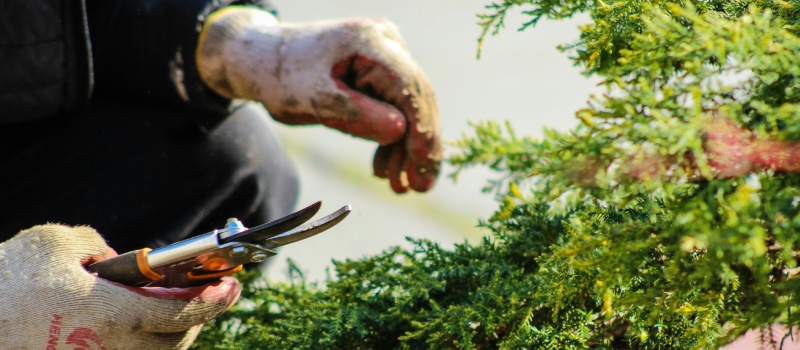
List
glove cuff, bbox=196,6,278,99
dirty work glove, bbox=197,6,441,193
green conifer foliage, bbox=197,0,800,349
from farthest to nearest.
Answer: glove cuff, bbox=196,6,278,99, dirty work glove, bbox=197,6,441,193, green conifer foliage, bbox=197,0,800,349

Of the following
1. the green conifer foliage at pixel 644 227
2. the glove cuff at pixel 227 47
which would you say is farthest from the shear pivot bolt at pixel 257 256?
the glove cuff at pixel 227 47

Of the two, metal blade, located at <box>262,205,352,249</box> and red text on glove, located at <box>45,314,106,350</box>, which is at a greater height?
metal blade, located at <box>262,205,352,249</box>

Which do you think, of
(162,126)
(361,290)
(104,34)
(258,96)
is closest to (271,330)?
(361,290)

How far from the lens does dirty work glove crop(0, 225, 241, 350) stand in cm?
76

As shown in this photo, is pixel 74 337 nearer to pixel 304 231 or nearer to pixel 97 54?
pixel 304 231

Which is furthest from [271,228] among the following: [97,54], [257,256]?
[97,54]

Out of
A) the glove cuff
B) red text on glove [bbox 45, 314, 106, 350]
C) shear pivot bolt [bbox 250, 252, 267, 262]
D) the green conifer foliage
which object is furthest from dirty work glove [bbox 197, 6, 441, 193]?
red text on glove [bbox 45, 314, 106, 350]

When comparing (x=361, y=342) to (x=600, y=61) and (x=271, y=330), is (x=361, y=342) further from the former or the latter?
(x=600, y=61)

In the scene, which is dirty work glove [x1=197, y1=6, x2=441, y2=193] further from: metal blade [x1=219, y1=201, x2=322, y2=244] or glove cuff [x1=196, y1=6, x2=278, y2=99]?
metal blade [x1=219, y1=201, x2=322, y2=244]

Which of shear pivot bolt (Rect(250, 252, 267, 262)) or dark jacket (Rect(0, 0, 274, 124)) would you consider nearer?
shear pivot bolt (Rect(250, 252, 267, 262))

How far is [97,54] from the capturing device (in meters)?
1.39

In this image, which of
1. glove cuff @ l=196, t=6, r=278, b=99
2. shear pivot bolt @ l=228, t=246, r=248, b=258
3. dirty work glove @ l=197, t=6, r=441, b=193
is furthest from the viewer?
glove cuff @ l=196, t=6, r=278, b=99

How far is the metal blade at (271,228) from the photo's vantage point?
2.48ft

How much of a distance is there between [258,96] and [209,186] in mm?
265
